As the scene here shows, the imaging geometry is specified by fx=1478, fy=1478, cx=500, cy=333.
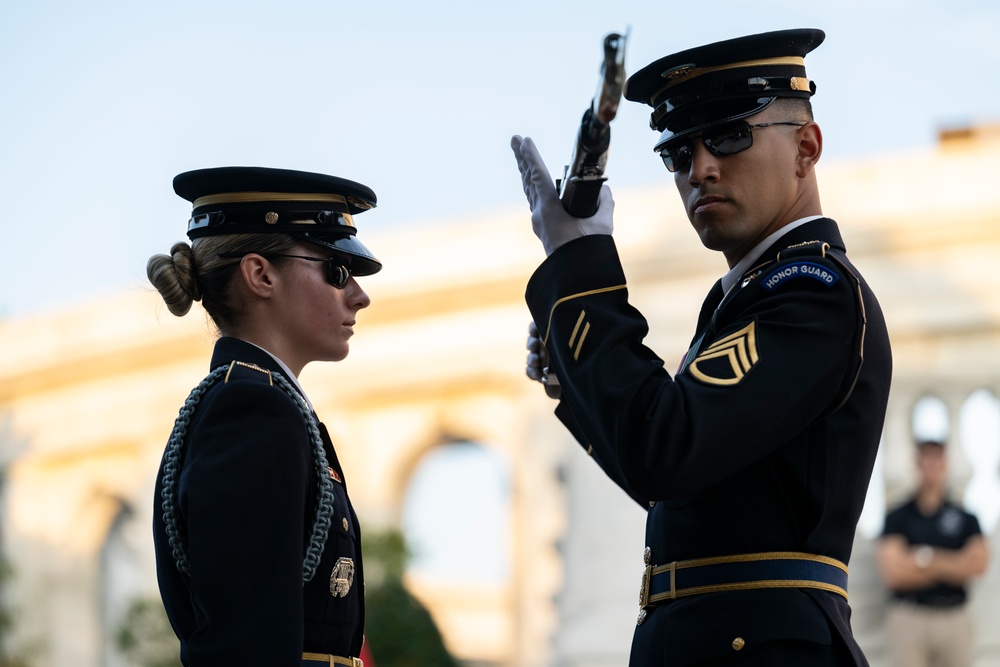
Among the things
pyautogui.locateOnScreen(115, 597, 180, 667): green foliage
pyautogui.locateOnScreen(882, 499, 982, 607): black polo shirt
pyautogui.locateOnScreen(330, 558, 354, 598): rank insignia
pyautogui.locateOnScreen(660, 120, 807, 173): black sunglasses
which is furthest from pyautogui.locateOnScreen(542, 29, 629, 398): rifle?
pyautogui.locateOnScreen(115, 597, 180, 667): green foliage

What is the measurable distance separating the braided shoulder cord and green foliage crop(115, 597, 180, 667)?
1238 cm

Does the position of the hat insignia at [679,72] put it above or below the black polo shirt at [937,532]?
above

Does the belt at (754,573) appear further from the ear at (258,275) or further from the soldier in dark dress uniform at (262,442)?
the ear at (258,275)

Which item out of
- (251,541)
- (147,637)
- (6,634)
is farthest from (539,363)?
(6,634)

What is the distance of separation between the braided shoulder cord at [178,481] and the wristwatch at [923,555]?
725 centimetres

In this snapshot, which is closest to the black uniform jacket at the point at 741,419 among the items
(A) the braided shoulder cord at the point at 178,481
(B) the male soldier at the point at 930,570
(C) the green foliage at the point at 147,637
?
(A) the braided shoulder cord at the point at 178,481

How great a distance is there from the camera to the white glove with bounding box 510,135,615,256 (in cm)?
264

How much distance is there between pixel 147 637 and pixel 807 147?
514 inches

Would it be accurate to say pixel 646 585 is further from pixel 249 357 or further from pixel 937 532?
pixel 937 532

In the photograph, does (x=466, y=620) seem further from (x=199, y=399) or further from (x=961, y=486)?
(x=199, y=399)

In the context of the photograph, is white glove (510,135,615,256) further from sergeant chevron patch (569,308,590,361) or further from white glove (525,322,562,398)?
white glove (525,322,562,398)

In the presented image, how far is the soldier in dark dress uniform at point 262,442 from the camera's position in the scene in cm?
257

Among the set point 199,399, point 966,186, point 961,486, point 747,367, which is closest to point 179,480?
point 199,399

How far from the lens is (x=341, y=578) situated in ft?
9.25
